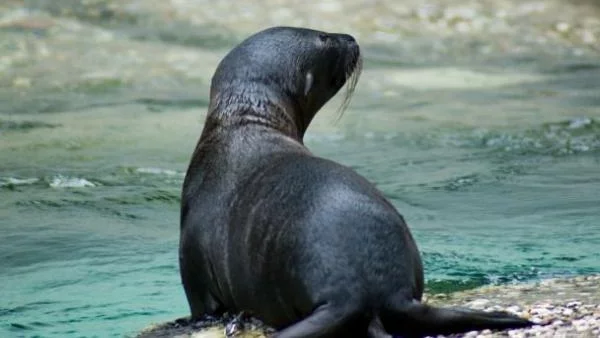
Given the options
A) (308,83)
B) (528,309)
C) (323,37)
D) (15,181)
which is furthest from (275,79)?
(15,181)

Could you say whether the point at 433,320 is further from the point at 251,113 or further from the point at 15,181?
the point at 15,181

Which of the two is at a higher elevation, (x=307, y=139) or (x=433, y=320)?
(x=433, y=320)

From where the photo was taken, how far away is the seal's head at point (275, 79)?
17.5ft

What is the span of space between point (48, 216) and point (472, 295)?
326 cm

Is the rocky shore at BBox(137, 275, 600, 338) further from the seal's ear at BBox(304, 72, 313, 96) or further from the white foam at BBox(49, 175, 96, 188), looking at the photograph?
the white foam at BBox(49, 175, 96, 188)

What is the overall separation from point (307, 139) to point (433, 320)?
18.3ft

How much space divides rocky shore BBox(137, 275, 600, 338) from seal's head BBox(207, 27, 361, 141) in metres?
0.81

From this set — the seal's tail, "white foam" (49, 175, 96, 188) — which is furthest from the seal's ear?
"white foam" (49, 175, 96, 188)

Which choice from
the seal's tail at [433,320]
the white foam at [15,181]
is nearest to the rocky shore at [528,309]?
the seal's tail at [433,320]

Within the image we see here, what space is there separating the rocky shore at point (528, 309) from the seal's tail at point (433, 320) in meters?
0.03

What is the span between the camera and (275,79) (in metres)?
5.46

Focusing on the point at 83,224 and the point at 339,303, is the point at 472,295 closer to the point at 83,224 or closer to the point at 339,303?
the point at 339,303

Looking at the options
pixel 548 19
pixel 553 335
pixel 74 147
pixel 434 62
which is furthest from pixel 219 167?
pixel 548 19

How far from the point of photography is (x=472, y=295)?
5137mm
